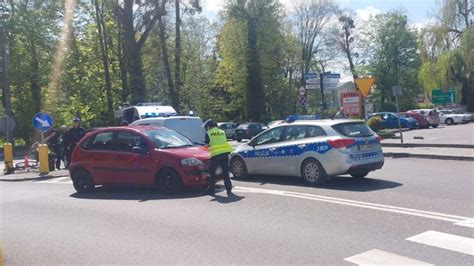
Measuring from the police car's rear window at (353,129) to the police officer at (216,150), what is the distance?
2.49 metres

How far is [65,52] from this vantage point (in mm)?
41000

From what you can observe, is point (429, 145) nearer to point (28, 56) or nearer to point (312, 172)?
point (312, 172)

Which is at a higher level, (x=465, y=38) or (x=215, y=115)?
(x=465, y=38)

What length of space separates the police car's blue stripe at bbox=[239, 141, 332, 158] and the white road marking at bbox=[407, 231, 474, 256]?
14.3 ft

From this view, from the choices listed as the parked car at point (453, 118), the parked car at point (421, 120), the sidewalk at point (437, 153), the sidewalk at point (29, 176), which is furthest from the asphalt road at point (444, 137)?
the sidewalk at point (29, 176)

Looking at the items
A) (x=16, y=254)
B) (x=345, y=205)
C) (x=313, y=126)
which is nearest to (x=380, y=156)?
(x=313, y=126)

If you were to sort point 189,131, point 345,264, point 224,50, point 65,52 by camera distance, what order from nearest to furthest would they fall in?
point 345,264 → point 189,131 → point 65,52 → point 224,50

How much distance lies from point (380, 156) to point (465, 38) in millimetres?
34708

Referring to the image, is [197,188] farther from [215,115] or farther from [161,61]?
[215,115]

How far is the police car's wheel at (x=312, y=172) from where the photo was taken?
1088cm

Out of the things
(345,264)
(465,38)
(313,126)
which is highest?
(465,38)

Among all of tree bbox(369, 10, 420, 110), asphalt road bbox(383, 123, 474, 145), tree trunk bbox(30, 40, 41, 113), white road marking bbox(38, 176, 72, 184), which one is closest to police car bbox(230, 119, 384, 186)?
white road marking bbox(38, 176, 72, 184)

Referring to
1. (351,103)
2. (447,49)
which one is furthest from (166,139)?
(447,49)

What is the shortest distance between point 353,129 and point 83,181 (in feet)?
20.6
